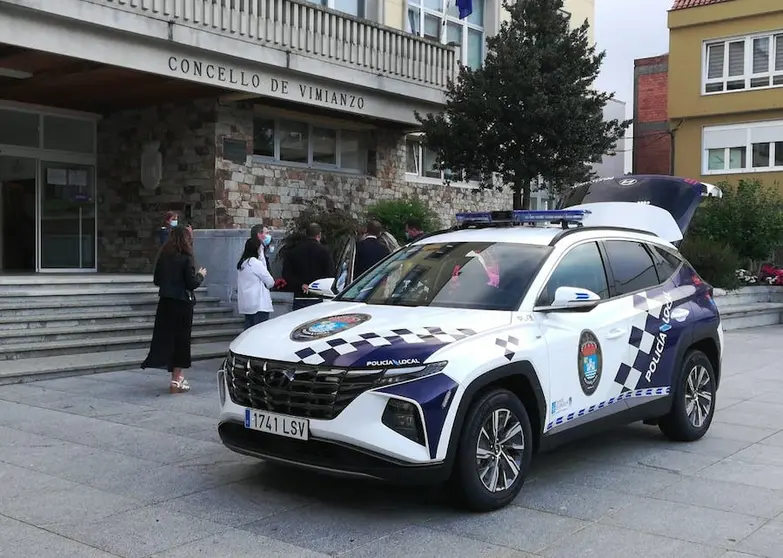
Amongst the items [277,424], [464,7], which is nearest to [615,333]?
[277,424]

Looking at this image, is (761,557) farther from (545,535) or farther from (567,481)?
(567,481)

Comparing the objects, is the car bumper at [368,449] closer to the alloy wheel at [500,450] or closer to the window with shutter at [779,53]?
the alloy wheel at [500,450]

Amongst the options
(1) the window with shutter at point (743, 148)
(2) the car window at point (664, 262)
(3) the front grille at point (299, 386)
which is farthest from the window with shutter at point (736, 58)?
(3) the front grille at point (299, 386)

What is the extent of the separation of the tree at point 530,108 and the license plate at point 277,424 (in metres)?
10.8

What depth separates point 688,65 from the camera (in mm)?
30094

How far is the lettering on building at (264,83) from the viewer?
1366cm

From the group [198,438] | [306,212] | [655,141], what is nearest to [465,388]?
[198,438]

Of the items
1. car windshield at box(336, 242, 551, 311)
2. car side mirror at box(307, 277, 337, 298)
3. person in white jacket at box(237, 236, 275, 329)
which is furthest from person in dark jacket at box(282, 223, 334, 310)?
car windshield at box(336, 242, 551, 311)

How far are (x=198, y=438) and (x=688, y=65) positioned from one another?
27.8 metres

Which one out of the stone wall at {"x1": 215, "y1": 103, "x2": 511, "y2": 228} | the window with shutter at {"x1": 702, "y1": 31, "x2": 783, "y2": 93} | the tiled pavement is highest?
the window with shutter at {"x1": 702, "y1": 31, "x2": 783, "y2": 93}

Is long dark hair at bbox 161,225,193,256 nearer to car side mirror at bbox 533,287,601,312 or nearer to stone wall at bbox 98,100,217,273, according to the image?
car side mirror at bbox 533,287,601,312

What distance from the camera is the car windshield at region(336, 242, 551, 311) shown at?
5531 millimetres

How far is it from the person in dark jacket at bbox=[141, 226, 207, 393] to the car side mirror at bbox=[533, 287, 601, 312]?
13.8 feet

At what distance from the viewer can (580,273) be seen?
5949 millimetres
